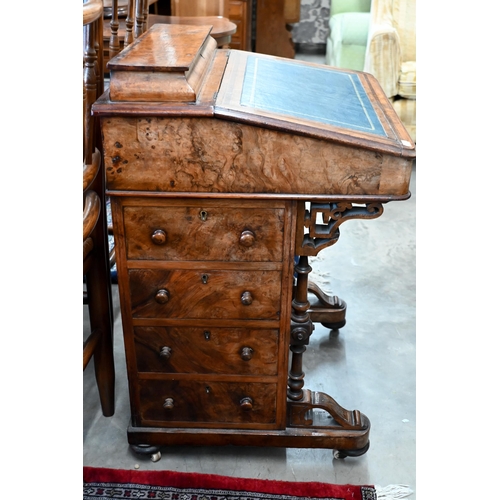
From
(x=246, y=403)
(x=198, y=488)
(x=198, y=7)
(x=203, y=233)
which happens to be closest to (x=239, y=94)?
(x=203, y=233)

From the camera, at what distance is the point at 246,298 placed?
5.59 feet

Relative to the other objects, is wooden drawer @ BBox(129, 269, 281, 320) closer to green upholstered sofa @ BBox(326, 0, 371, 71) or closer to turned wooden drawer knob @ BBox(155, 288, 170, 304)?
turned wooden drawer knob @ BBox(155, 288, 170, 304)

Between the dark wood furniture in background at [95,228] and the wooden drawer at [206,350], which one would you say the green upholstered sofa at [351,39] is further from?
the wooden drawer at [206,350]

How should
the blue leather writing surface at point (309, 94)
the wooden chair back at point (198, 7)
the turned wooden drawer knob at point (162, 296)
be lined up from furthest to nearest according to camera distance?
1. the wooden chair back at point (198, 7)
2. the turned wooden drawer knob at point (162, 296)
3. the blue leather writing surface at point (309, 94)

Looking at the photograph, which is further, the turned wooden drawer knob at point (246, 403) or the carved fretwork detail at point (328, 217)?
the turned wooden drawer knob at point (246, 403)

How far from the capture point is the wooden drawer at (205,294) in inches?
66.9

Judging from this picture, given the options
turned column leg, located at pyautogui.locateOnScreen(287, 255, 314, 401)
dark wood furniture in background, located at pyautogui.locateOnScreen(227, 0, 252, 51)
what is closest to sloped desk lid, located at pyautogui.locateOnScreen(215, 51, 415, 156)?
turned column leg, located at pyautogui.locateOnScreen(287, 255, 314, 401)

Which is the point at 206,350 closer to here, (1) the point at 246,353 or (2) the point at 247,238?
(1) the point at 246,353

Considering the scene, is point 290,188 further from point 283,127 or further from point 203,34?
point 203,34

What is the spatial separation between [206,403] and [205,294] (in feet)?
1.23

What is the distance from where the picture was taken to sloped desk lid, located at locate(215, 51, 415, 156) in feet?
4.90

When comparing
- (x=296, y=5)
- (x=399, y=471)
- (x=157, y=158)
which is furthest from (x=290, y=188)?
(x=296, y=5)

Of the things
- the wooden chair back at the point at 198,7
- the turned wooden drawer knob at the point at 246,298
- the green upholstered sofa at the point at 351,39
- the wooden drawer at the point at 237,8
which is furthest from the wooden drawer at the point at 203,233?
the wooden drawer at the point at 237,8

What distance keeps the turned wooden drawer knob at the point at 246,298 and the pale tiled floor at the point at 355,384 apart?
570mm
